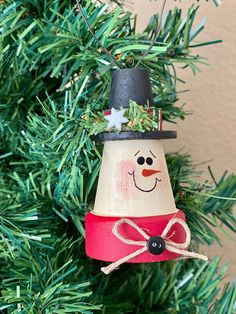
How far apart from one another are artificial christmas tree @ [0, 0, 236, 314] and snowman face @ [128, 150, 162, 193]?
0.02 meters

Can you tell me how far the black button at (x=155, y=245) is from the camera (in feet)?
0.87

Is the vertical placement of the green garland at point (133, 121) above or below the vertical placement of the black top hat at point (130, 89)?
below

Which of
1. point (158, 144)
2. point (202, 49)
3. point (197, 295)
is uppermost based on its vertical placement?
point (202, 49)

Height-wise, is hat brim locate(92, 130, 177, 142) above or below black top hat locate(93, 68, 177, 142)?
below

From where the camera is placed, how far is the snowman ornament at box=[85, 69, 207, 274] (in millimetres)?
268

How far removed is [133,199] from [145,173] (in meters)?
0.02

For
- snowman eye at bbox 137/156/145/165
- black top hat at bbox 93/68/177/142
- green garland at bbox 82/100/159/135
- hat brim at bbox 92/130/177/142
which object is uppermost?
black top hat at bbox 93/68/177/142

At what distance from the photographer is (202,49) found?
49 cm

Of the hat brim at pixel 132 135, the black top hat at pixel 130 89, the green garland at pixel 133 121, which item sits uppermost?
the black top hat at pixel 130 89

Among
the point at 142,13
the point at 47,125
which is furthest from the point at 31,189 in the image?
the point at 142,13

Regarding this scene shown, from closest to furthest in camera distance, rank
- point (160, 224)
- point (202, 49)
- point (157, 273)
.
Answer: point (160, 224)
point (157, 273)
point (202, 49)

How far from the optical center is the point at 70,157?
31 centimetres

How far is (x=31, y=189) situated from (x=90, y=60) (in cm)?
10

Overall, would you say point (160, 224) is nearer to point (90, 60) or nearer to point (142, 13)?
point (90, 60)
